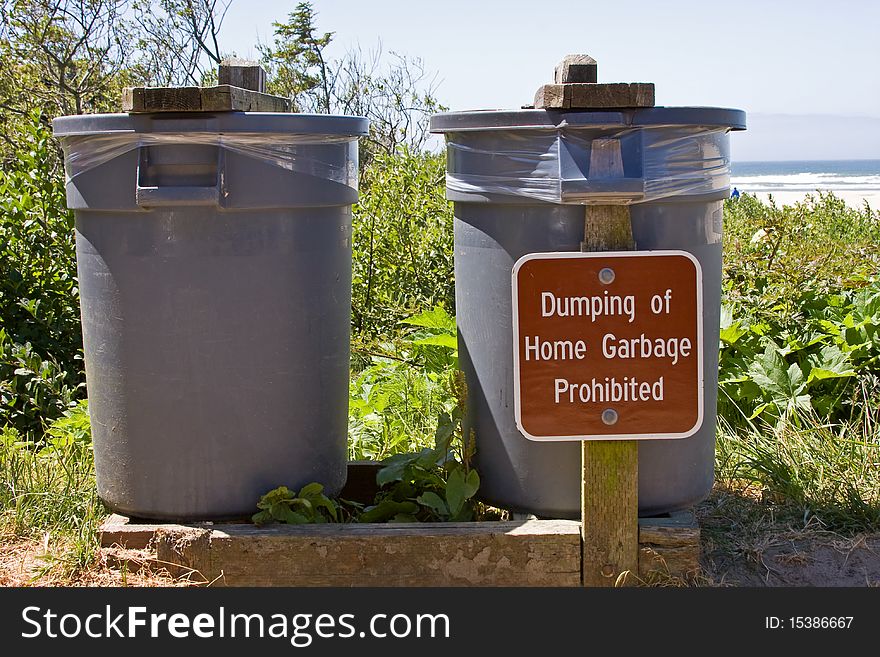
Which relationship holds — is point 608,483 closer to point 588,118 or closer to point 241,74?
point 588,118

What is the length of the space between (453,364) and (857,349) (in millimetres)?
1662

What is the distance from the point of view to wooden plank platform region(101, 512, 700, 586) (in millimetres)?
2531

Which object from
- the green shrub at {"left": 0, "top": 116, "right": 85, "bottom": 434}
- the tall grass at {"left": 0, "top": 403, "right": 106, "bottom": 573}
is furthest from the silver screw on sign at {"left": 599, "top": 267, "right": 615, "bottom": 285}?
the green shrub at {"left": 0, "top": 116, "right": 85, "bottom": 434}

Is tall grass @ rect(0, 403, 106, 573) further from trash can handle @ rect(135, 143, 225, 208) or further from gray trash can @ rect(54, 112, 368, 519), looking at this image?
trash can handle @ rect(135, 143, 225, 208)

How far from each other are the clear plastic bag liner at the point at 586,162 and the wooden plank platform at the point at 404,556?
2.92 ft

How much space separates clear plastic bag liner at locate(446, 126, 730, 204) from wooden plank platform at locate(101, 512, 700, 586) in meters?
0.89

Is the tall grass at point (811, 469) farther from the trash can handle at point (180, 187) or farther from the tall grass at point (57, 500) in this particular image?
the tall grass at point (57, 500)

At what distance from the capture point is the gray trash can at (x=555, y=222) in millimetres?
2383

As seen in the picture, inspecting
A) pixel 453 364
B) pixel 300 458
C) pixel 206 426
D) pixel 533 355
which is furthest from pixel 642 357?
pixel 453 364

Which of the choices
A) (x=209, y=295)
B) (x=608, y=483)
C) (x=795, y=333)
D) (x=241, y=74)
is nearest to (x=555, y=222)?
(x=608, y=483)

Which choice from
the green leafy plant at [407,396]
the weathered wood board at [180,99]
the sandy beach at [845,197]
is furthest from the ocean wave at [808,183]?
the weathered wood board at [180,99]

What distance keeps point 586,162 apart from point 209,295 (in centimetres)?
102

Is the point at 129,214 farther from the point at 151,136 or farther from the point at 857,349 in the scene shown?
the point at 857,349

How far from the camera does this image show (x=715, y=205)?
8.50 ft
